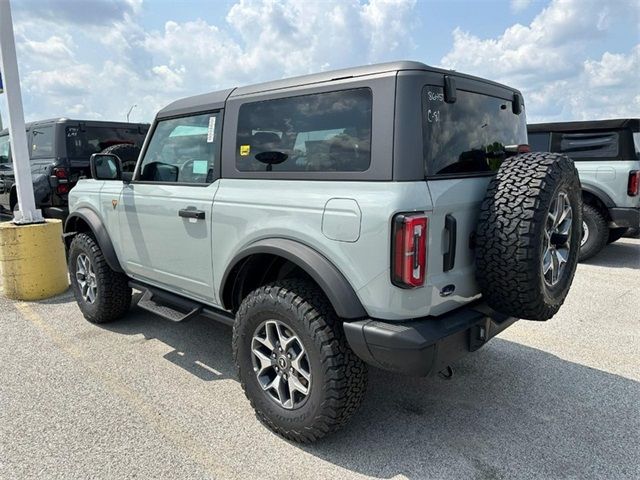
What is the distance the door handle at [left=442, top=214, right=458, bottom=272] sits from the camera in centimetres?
231

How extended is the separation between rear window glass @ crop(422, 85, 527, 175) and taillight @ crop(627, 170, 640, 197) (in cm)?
435

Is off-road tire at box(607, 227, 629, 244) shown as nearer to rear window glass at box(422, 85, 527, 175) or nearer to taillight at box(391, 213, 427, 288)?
rear window glass at box(422, 85, 527, 175)

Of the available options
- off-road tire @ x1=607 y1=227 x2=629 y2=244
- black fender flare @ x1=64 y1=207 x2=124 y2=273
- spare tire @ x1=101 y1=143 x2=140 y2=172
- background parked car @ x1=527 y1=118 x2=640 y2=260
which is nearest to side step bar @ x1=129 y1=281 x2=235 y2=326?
black fender flare @ x1=64 y1=207 x2=124 y2=273

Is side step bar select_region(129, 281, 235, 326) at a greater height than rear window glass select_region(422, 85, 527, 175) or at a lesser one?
lesser

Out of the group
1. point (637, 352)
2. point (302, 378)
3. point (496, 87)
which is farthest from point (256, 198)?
point (637, 352)

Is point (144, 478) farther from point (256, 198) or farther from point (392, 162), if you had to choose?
point (392, 162)

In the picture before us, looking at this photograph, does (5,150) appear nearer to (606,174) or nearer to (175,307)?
(175,307)

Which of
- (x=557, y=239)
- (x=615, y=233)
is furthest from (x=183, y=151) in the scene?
(x=615, y=233)

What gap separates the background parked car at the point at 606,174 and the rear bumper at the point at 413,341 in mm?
5278

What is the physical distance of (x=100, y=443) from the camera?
2.60 meters

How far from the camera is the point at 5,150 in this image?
892 centimetres

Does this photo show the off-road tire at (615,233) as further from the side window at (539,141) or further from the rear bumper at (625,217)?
the side window at (539,141)

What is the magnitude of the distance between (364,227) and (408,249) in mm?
235

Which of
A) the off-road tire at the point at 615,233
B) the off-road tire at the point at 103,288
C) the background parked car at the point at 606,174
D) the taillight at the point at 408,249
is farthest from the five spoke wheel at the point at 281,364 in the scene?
the off-road tire at the point at 615,233
